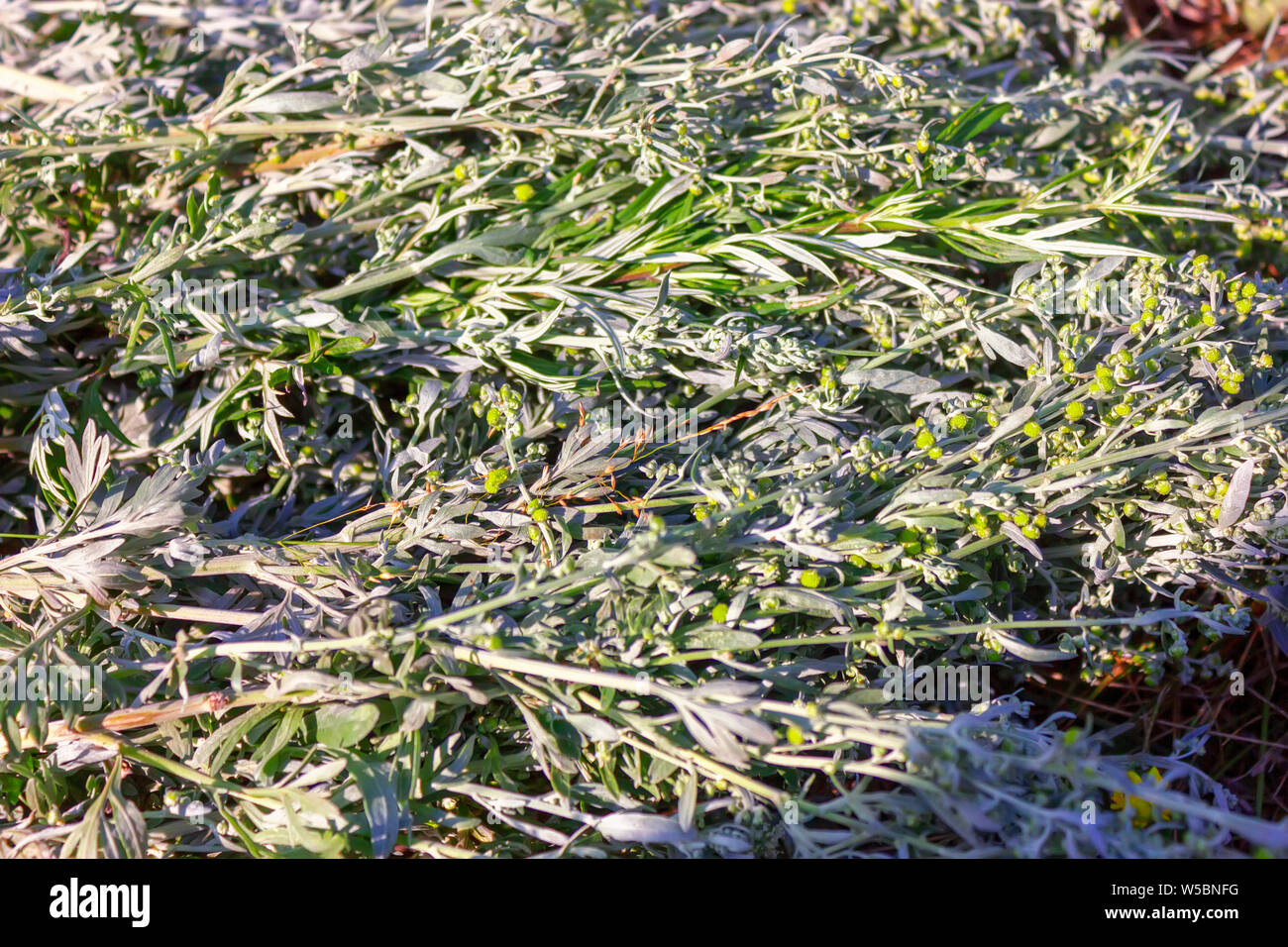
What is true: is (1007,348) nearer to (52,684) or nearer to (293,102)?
(293,102)

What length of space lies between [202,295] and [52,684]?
69 centimetres

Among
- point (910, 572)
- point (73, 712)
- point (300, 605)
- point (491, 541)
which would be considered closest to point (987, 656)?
point (910, 572)

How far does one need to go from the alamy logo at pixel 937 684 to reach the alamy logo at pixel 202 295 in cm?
127

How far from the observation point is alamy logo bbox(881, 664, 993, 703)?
1.26m

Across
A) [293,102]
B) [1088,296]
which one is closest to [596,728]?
[1088,296]

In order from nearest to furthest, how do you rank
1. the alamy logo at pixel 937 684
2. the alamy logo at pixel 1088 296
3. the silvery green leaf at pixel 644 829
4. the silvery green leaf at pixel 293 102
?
the silvery green leaf at pixel 644 829 → the alamy logo at pixel 937 684 → the alamy logo at pixel 1088 296 → the silvery green leaf at pixel 293 102

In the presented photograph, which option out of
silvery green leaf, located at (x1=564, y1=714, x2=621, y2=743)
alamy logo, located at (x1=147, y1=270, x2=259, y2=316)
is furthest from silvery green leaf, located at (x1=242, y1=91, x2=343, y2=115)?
silvery green leaf, located at (x1=564, y1=714, x2=621, y2=743)

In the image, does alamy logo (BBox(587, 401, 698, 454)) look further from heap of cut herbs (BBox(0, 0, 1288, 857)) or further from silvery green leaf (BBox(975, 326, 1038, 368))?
silvery green leaf (BBox(975, 326, 1038, 368))

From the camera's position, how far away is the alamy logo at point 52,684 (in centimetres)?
121

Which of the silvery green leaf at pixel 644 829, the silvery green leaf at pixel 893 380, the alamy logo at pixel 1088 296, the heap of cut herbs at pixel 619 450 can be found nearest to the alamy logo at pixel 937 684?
the heap of cut herbs at pixel 619 450

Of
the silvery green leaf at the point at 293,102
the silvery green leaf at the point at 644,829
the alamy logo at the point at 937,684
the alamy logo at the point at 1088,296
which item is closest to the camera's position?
the silvery green leaf at the point at 644,829
